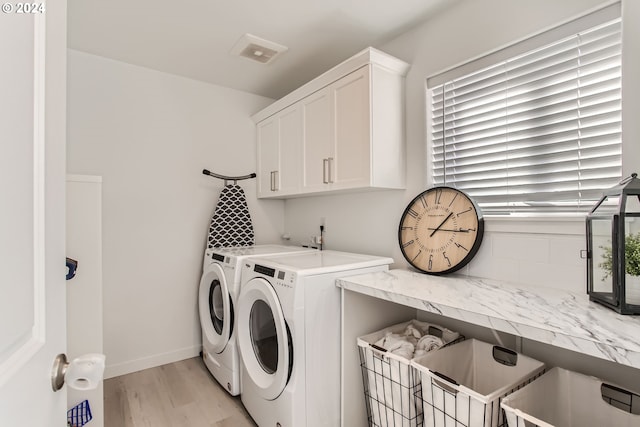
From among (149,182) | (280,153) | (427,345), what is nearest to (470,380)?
(427,345)

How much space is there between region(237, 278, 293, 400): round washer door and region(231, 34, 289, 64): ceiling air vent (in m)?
1.62

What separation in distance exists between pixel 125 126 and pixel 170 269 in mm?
1211

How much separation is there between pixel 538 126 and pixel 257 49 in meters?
1.89

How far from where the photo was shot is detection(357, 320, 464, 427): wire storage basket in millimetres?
1445

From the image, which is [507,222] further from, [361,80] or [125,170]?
[125,170]

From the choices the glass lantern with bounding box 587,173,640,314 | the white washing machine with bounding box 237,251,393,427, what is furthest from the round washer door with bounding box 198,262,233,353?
the glass lantern with bounding box 587,173,640,314

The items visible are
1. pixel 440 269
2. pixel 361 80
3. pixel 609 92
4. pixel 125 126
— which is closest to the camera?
pixel 609 92

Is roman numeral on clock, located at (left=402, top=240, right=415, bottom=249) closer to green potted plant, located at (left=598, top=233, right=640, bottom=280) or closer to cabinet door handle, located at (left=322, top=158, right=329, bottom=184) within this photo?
cabinet door handle, located at (left=322, top=158, right=329, bottom=184)

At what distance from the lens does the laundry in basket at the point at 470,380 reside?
117cm

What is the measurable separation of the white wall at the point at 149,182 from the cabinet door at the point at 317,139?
0.93 meters
